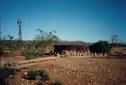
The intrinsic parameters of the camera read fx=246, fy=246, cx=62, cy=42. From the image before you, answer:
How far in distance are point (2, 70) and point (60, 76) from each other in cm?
404

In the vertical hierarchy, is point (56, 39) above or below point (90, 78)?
above

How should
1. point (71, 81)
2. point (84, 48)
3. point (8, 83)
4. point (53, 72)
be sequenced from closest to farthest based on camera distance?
point (8, 83), point (71, 81), point (53, 72), point (84, 48)

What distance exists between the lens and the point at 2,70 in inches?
666

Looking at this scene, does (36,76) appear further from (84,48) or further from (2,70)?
(84,48)

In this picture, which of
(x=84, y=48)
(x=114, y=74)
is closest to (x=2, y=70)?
(x=114, y=74)

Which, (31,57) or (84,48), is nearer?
(31,57)

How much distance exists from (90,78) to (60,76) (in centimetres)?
212

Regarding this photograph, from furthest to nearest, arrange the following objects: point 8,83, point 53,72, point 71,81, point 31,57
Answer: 1. point 31,57
2. point 53,72
3. point 71,81
4. point 8,83

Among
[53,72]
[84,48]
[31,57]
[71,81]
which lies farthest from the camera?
[84,48]

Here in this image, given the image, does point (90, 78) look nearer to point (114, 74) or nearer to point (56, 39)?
point (114, 74)

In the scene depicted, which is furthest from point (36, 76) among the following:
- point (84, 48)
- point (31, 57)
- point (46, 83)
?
point (84, 48)

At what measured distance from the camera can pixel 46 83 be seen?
612 inches

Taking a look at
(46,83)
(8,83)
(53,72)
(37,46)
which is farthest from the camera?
(37,46)

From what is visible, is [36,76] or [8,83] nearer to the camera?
[8,83]
